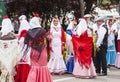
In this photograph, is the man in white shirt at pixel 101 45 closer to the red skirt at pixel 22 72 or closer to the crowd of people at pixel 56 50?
the crowd of people at pixel 56 50

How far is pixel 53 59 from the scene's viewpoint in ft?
44.7

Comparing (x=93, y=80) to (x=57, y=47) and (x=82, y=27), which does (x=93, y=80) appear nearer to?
(x=82, y=27)

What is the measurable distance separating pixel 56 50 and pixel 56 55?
0.16m

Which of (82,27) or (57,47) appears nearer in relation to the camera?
(82,27)

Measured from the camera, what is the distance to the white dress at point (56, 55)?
1345 centimetres

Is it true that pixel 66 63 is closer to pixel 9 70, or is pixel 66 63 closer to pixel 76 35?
pixel 76 35

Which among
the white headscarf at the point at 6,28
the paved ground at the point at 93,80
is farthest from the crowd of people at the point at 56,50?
the paved ground at the point at 93,80

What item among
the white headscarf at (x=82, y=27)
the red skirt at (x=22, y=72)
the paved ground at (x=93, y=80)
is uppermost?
the white headscarf at (x=82, y=27)

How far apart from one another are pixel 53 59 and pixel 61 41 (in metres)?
0.62

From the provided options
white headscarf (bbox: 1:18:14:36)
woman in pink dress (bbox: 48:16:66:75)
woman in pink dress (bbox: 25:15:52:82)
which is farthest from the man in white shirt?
woman in pink dress (bbox: 25:15:52:82)

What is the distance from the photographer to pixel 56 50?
13523 millimetres

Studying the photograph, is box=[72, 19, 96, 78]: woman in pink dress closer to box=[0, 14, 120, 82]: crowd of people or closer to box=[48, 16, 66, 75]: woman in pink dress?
box=[0, 14, 120, 82]: crowd of people

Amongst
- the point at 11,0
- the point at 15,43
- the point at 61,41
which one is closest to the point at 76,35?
the point at 61,41

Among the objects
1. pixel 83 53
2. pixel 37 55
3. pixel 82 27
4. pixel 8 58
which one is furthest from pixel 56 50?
pixel 37 55
